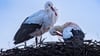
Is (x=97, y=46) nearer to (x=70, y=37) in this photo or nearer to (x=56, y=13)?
(x=70, y=37)

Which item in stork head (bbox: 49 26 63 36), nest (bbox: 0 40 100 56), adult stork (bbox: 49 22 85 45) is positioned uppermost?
stork head (bbox: 49 26 63 36)

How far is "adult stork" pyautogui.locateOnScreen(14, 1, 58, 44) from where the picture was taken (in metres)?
8.72

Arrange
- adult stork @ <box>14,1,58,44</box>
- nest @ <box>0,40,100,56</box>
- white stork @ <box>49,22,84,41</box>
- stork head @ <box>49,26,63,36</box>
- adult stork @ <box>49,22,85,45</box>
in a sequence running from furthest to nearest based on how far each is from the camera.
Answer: stork head @ <box>49,26,63,36</box> < adult stork @ <box>14,1,58,44</box> < white stork @ <box>49,22,84,41</box> < adult stork @ <box>49,22,85,45</box> < nest @ <box>0,40,100,56</box>

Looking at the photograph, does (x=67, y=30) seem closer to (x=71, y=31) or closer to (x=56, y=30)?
(x=71, y=31)

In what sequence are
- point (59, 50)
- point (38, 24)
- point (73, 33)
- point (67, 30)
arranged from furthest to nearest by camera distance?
1. point (38, 24)
2. point (67, 30)
3. point (73, 33)
4. point (59, 50)

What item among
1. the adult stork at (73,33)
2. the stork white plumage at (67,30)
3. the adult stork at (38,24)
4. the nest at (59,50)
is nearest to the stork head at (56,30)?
the stork white plumage at (67,30)

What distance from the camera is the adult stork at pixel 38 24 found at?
872cm

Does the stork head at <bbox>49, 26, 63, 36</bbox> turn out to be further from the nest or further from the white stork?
the nest

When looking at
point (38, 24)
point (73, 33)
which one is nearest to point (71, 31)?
point (73, 33)

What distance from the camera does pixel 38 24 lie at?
344 inches

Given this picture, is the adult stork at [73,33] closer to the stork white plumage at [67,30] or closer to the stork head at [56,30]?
the stork white plumage at [67,30]

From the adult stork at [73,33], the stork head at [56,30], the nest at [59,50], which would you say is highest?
the stork head at [56,30]

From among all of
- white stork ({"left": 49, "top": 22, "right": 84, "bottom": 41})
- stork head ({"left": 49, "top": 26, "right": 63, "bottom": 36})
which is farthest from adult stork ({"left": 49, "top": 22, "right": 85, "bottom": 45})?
stork head ({"left": 49, "top": 26, "right": 63, "bottom": 36})

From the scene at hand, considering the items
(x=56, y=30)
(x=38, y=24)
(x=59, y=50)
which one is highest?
(x=38, y=24)
